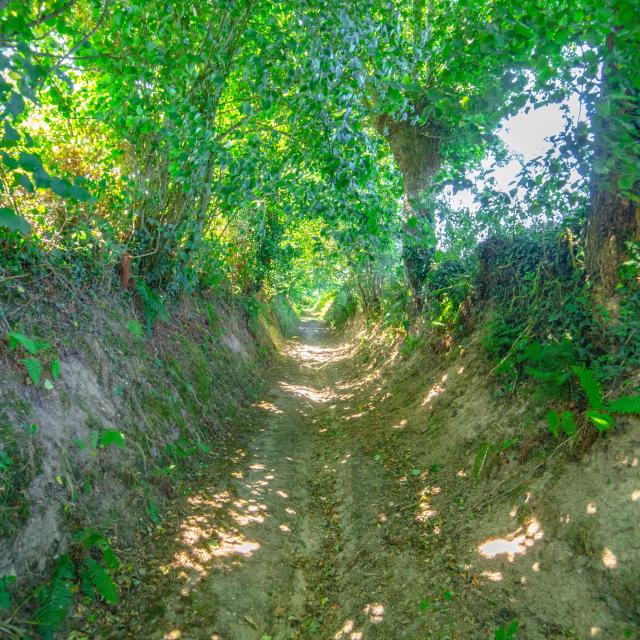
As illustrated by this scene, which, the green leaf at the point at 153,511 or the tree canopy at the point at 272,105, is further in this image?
the green leaf at the point at 153,511

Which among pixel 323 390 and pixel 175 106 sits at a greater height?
pixel 175 106

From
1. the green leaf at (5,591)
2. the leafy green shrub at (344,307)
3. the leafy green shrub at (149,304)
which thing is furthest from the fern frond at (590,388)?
the leafy green shrub at (344,307)

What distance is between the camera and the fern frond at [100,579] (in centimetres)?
357

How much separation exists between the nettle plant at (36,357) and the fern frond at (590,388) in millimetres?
5693

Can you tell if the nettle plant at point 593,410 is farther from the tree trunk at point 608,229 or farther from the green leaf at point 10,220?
the green leaf at point 10,220

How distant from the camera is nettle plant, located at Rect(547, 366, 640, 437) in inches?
162

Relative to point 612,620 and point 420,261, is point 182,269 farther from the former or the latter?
point 612,620

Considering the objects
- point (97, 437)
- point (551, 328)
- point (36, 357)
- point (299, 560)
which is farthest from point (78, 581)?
point (551, 328)

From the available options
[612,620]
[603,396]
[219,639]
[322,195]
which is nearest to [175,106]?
[322,195]

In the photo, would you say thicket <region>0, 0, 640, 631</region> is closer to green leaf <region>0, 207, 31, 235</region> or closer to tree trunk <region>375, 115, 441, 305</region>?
green leaf <region>0, 207, 31, 235</region>

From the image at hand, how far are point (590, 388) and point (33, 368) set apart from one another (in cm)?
575

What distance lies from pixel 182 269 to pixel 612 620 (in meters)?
8.01

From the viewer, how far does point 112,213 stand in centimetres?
693

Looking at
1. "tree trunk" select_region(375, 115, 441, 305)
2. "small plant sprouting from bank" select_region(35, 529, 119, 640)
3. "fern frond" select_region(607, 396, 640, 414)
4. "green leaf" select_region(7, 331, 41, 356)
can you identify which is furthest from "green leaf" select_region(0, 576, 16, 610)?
"tree trunk" select_region(375, 115, 441, 305)
